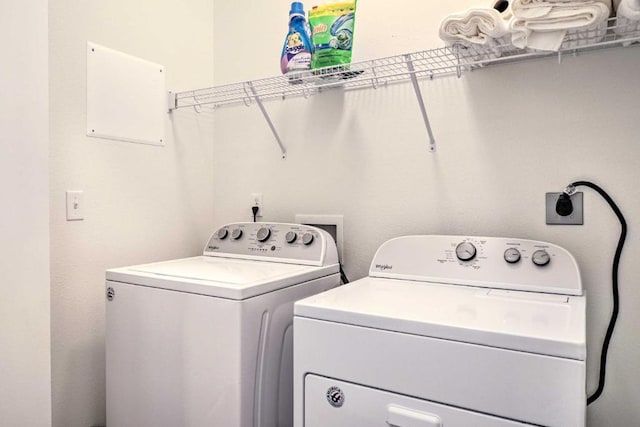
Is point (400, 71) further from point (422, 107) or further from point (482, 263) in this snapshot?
point (482, 263)

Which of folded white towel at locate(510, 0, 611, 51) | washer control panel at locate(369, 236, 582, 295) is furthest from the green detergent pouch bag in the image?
washer control panel at locate(369, 236, 582, 295)

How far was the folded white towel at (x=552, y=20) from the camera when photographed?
1139mm

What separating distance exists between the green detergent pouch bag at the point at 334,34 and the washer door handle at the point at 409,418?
1.14 m

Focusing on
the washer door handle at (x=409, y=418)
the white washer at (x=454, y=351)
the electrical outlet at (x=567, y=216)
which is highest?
the electrical outlet at (x=567, y=216)

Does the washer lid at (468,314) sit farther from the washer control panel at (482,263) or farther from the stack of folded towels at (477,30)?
the stack of folded towels at (477,30)

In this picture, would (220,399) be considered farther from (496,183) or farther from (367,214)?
(496,183)

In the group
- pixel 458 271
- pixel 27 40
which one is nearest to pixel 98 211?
pixel 27 40

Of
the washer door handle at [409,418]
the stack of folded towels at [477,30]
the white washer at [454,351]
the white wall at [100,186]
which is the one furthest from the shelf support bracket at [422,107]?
the white wall at [100,186]

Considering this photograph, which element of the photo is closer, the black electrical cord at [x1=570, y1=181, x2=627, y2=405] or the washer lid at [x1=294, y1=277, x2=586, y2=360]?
the washer lid at [x1=294, y1=277, x2=586, y2=360]

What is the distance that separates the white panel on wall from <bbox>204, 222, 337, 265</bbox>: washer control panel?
0.52 metres

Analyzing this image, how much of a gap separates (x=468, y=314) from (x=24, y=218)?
50.5 inches

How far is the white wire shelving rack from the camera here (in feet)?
4.23

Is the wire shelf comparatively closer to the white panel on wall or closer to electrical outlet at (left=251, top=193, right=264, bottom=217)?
the white panel on wall

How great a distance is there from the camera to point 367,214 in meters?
1.83
